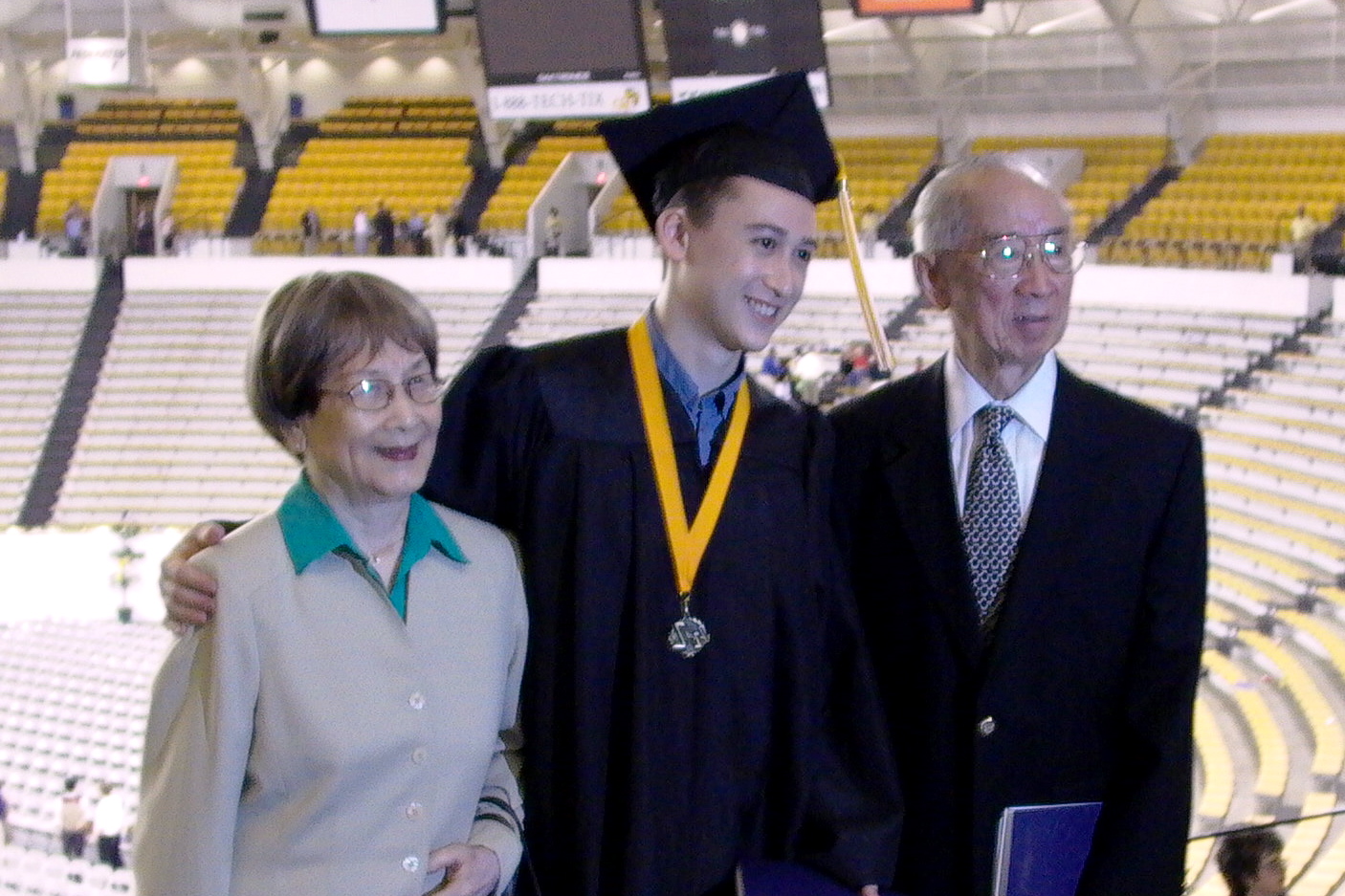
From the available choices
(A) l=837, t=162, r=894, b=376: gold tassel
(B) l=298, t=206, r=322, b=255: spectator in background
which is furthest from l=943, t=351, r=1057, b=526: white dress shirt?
(B) l=298, t=206, r=322, b=255: spectator in background

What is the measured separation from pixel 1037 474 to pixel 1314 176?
14457 mm

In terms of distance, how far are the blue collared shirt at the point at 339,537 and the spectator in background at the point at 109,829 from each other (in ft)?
28.5

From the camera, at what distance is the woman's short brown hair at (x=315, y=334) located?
6.45 ft

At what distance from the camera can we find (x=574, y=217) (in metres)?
20.3

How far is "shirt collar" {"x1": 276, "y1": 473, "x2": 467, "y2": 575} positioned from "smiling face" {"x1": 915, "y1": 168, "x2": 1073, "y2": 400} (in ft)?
2.79

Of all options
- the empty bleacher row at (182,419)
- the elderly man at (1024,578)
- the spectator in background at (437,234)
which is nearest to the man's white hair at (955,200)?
the elderly man at (1024,578)

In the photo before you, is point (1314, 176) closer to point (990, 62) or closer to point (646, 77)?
point (990, 62)

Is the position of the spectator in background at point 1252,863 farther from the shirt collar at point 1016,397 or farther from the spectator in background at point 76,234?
the spectator in background at point 76,234

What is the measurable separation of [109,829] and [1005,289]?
9.00 meters

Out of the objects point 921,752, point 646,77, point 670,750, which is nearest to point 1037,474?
point 921,752

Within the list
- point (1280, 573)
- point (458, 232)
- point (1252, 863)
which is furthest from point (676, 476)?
point (458, 232)

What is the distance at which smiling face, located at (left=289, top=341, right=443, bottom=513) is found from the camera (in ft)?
6.50

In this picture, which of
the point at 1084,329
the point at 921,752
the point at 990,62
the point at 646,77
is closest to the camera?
the point at 921,752

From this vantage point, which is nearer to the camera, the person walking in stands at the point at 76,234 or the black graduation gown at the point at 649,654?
the black graduation gown at the point at 649,654
